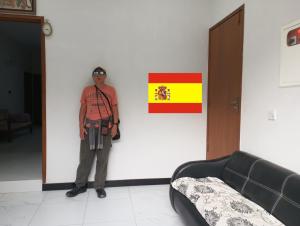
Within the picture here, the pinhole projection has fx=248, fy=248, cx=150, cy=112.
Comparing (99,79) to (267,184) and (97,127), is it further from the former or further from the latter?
(267,184)

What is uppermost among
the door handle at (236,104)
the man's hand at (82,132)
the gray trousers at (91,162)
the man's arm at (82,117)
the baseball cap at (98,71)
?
the baseball cap at (98,71)

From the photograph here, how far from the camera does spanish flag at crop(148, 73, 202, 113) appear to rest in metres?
3.43

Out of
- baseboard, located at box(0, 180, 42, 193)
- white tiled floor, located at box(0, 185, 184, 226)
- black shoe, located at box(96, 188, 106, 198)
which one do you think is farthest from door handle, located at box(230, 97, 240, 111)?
baseboard, located at box(0, 180, 42, 193)

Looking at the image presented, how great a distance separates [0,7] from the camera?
2.98 m

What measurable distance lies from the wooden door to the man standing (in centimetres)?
132

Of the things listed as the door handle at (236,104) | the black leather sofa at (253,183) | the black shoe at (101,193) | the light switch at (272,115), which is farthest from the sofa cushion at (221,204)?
the black shoe at (101,193)

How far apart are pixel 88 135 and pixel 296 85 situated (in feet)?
7.47

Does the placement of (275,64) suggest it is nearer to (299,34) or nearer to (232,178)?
(299,34)

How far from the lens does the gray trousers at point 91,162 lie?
10.3ft

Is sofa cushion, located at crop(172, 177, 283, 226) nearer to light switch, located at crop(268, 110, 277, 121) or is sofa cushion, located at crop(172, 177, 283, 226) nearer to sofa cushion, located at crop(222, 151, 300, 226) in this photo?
sofa cushion, located at crop(222, 151, 300, 226)

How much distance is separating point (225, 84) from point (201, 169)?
113 cm

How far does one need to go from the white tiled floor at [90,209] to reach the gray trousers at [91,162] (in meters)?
0.17

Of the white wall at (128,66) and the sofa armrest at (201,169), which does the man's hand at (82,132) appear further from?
the sofa armrest at (201,169)

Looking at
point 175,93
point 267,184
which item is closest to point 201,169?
point 267,184
